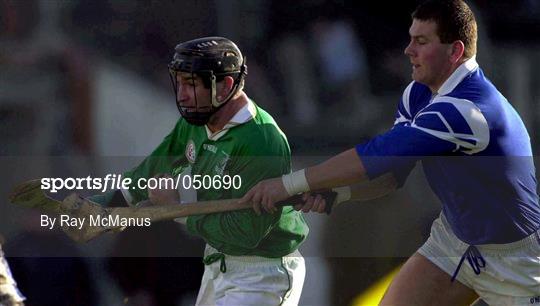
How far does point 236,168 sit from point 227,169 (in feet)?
0.11

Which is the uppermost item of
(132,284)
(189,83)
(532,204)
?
(189,83)

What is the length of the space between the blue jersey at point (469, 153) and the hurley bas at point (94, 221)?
84cm

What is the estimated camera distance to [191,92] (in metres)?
4.52

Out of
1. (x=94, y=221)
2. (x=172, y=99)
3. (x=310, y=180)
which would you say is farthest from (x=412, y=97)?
(x=94, y=221)

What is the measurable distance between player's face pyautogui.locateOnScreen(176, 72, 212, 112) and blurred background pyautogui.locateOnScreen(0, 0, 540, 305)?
0.05 m

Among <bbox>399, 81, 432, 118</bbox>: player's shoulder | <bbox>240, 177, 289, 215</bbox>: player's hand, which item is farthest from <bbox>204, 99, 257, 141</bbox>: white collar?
<bbox>399, 81, 432, 118</bbox>: player's shoulder

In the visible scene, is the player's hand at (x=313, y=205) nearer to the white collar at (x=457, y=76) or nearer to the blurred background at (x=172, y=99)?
the blurred background at (x=172, y=99)

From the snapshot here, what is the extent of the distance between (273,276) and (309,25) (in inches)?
36.3

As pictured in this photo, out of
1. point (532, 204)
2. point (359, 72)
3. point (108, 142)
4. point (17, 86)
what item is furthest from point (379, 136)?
point (17, 86)

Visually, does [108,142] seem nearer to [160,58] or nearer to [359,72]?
[160,58]

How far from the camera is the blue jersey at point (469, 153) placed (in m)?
4.43

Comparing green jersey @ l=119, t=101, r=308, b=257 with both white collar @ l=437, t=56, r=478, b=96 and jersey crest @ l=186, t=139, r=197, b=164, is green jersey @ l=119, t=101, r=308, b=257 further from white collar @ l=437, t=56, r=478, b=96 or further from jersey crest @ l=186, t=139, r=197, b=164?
white collar @ l=437, t=56, r=478, b=96

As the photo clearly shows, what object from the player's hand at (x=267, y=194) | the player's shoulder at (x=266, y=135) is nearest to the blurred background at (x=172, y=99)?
the player's shoulder at (x=266, y=135)

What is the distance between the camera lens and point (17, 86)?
4.37 m
